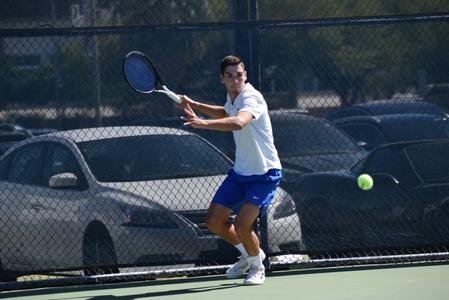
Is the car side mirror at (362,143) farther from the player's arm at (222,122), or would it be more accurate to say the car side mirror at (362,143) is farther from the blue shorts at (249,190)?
the player's arm at (222,122)

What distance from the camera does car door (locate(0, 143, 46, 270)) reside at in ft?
28.1

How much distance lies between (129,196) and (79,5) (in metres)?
1.55

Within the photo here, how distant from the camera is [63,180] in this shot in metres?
8.61

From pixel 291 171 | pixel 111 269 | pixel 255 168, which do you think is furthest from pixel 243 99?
pixel 111 269

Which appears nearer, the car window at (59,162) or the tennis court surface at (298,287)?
the tennis court surface at (298,287)

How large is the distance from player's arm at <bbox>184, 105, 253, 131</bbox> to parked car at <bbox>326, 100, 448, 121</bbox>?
60.4 inches

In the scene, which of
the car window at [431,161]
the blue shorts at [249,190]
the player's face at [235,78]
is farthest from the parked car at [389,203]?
the player's face at [235,78]

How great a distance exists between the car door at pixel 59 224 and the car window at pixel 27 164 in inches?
5.1

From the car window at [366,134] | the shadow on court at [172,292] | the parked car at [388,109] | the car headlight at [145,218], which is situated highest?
the parked car at [388,109]

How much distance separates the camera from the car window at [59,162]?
8672 millimetres

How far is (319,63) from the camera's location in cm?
890

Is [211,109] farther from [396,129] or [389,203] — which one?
[389,203]

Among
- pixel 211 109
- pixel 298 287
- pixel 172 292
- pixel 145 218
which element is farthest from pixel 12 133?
pixel 298 287

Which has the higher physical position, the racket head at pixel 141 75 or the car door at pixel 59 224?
the racket head at pixel 141 75
